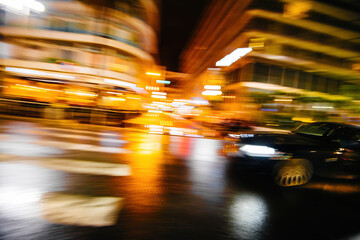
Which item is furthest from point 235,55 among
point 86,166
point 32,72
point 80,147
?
point 86,166

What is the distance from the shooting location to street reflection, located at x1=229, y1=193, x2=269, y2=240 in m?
2.92

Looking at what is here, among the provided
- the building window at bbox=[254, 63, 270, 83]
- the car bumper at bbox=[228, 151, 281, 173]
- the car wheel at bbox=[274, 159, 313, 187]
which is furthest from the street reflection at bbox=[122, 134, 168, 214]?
the building window at bbox=[254, 63, 270, 83]

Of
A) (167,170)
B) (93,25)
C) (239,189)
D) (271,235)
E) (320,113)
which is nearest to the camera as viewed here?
(271,235)

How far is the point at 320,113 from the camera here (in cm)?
1756

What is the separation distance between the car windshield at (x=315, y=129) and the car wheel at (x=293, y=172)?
1160mm

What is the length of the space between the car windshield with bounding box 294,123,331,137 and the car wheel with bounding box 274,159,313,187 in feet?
3.81

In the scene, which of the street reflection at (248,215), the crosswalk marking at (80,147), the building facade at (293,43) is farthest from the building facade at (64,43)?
the street reflection at (248,215)

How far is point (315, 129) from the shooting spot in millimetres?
5793

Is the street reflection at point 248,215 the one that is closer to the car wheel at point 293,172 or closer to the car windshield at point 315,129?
the car wheel at point 293,172

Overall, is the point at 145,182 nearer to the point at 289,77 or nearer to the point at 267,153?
the point at 267,153

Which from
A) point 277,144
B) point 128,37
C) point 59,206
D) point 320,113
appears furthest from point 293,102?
point 128,37

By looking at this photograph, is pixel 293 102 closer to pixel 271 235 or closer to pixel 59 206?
pixel 271 235

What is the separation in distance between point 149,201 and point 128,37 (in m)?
29.0

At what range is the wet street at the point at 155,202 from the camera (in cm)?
277
